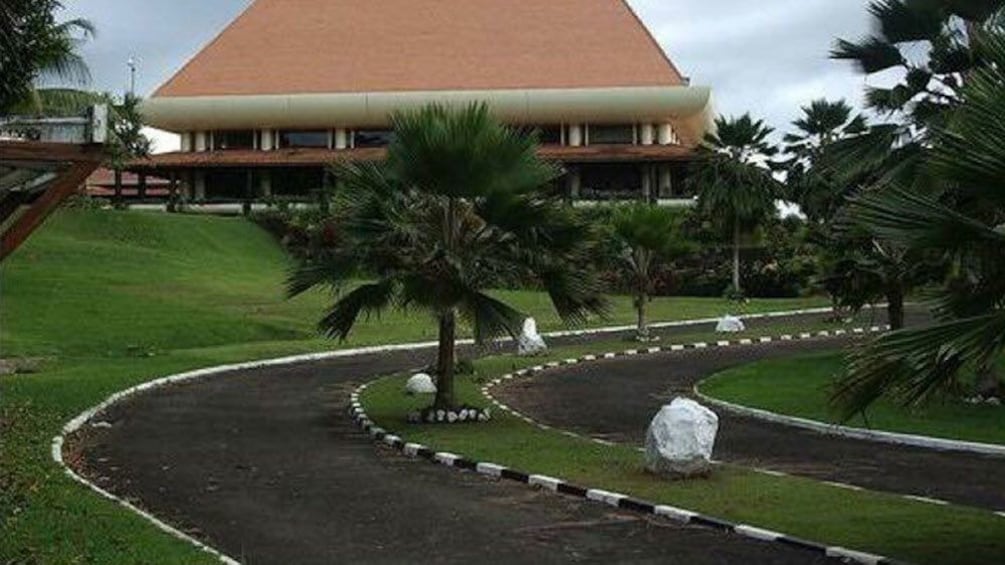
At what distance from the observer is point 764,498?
421 inches

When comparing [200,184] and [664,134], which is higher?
[664,134]

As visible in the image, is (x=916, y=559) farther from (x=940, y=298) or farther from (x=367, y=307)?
(x=367, y=307)

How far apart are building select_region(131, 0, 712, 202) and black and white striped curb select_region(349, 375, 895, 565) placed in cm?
4457

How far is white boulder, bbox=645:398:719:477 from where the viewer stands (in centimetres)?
1179

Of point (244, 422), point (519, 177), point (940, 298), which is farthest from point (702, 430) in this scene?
point (244, 422)

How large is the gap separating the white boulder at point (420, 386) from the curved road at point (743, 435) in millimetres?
1123

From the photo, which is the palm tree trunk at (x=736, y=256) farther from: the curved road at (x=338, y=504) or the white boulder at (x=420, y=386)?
the curved road at (x=338, y=504)

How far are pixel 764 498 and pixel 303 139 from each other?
57792mm

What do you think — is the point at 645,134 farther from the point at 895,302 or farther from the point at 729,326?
the point at 895,302

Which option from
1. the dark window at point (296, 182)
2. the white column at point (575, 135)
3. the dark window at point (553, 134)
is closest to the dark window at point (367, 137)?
the dark window at point (296, 182)

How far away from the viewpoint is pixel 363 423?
1672 cm

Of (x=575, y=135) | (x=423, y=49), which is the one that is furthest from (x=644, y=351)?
(x=423, y=49)

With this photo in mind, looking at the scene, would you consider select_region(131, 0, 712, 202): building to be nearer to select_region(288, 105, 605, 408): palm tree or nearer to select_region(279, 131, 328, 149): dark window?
select_region(279, 131, 328, 149): dark window

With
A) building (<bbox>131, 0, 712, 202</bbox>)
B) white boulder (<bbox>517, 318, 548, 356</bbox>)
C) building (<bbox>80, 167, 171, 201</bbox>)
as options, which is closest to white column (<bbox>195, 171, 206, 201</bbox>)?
building (<bbox>131, 0, 712, 202</bbox>)
